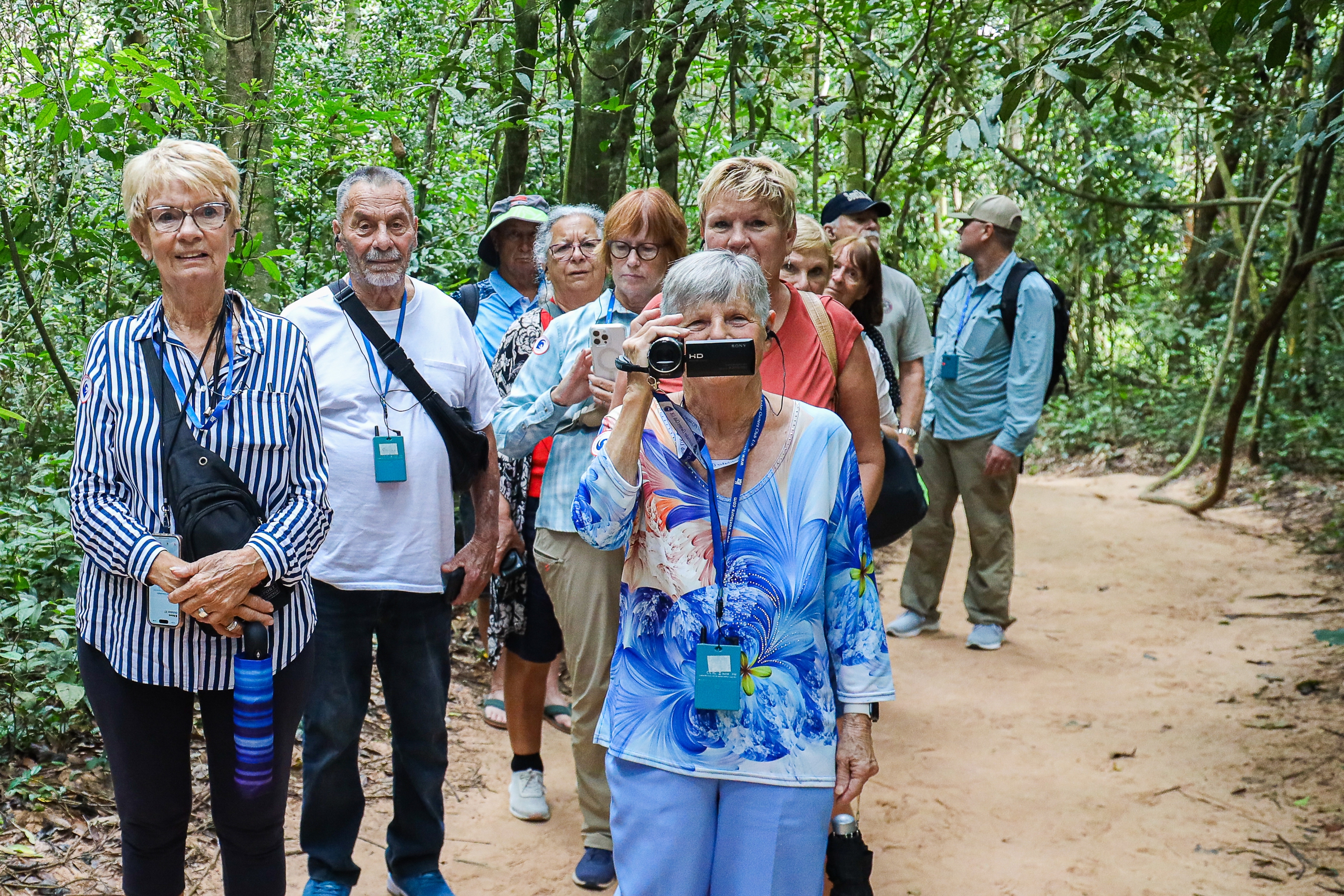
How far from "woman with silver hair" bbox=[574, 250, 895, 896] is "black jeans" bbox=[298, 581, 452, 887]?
42.0 inches

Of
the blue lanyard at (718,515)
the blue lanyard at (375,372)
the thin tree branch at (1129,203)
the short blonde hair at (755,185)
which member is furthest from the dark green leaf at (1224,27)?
the thin tree branch at (1129,203)

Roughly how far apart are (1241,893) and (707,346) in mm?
2818

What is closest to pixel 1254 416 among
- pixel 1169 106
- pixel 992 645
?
pixel 1169 106

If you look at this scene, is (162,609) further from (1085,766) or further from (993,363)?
(993,363)

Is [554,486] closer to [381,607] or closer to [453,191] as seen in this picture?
[381,607]

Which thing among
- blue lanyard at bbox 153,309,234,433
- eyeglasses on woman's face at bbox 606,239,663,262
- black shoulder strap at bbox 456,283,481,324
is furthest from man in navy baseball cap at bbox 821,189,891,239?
blue lanyard at bbox 153,309,234,433

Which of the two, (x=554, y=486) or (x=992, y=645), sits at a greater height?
(x=554, y=486)

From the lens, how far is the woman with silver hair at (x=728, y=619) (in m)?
2.12

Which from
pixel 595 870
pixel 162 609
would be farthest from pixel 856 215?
pixel 162 609

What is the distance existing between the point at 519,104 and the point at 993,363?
2987mm

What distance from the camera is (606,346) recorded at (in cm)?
308

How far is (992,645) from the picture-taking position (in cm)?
618

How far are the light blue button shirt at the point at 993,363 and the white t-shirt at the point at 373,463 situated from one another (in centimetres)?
379

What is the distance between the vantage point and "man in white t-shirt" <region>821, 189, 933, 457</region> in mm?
5504
